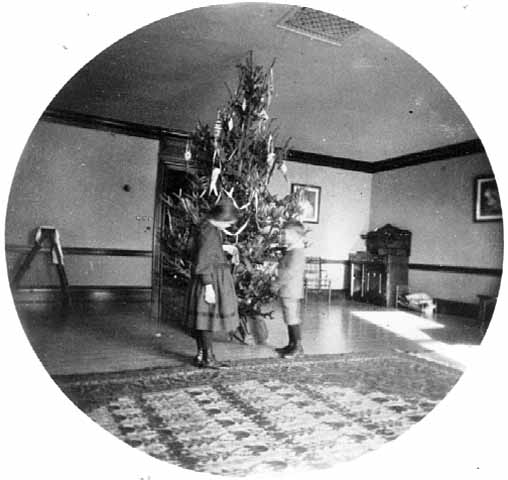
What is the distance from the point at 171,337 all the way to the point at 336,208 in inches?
178

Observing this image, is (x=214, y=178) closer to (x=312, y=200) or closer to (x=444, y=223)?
(x=312, y=200)

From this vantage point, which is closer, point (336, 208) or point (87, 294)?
point (87, 294)

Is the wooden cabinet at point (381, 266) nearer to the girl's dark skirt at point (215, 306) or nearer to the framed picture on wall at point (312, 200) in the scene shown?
the framed picture on wall at point (312, 200)

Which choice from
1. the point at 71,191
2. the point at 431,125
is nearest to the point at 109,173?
the point at 71,191

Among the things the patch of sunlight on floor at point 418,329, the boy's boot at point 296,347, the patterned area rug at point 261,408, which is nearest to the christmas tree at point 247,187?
the boy's boot at point 296,347

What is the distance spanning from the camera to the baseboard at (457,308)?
5.54m

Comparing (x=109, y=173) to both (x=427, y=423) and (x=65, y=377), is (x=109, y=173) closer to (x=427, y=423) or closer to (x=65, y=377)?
(x=65, y=377)

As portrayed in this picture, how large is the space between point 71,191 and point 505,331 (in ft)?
18.0

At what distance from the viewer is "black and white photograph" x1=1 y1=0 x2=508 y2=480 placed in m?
A: 1.28

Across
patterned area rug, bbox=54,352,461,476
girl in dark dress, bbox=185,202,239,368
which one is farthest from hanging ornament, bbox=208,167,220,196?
patterned area rug, bbox=54,352,461,476

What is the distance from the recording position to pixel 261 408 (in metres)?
2.08

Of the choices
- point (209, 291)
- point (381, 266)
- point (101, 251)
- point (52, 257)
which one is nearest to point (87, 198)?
point (101, 251)

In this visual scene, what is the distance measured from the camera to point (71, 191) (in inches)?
221

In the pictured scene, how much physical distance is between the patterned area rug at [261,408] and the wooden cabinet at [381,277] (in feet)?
11.4
